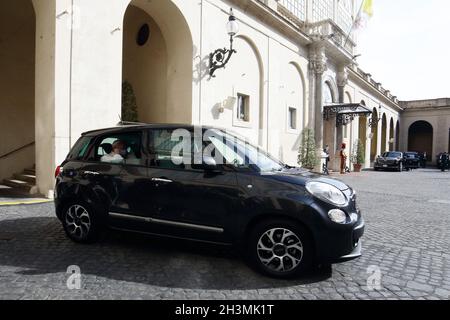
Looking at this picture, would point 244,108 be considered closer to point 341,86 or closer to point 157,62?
point 157,62

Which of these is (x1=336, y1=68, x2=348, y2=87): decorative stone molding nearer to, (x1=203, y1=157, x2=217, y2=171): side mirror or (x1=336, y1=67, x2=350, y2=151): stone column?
(x1=336, y1=67, x2=350, y2=151): stone column

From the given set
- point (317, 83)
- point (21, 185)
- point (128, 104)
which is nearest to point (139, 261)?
point (21, 185)

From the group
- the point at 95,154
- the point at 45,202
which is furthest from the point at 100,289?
the point at 45,202

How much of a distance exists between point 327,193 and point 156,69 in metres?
11.0

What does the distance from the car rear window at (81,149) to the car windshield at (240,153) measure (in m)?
1.97

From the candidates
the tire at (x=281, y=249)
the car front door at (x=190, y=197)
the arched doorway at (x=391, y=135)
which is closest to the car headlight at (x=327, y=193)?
the tire at (x=281, y=249)

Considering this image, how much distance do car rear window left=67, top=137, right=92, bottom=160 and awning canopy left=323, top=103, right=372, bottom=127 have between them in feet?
62.1

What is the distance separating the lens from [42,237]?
17.0ft

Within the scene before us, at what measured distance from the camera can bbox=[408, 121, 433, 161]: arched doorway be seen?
48.0 meters

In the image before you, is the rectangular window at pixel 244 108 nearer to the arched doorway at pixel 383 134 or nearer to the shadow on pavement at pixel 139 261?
the shadow on pavement at pixel 139 261

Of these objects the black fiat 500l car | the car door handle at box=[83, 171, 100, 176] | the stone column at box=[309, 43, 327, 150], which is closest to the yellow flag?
the stone column at box=[309, 43, 327, 150]
